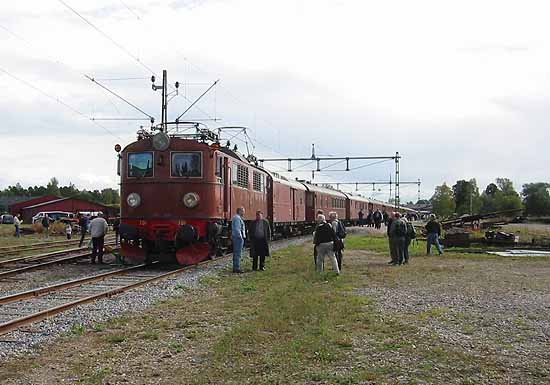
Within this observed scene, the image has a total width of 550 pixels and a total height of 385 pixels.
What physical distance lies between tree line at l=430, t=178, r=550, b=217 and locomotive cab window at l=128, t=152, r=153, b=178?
63.6m

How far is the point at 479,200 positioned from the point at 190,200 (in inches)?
3627

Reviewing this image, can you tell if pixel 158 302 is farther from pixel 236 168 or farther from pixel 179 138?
pixel 236 168

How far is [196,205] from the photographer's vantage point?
726 inches

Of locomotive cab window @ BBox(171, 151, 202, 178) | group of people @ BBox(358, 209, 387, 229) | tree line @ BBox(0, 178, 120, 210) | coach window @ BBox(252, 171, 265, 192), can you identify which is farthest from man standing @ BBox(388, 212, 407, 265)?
tree line @ BBox(0, 178, 120, 210)

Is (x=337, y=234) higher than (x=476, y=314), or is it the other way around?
(x=337, y=234)

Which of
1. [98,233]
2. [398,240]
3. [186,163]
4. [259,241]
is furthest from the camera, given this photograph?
[98,233]

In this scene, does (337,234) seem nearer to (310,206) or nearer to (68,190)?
(310,206)

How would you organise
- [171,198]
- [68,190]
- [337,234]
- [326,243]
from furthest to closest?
[68,190] < [171,198] < [337,234] < [326,243]

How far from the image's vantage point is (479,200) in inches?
4090

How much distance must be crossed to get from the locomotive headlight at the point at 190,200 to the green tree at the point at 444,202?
221 feet

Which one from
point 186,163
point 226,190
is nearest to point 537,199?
point 226,190

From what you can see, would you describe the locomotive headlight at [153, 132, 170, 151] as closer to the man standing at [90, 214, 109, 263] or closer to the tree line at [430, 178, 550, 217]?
the man standing at [90, 214, 109, 263]

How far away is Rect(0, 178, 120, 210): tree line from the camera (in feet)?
450

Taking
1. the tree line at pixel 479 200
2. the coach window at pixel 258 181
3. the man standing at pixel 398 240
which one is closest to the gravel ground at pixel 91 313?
the man standing at pixel 398 240
